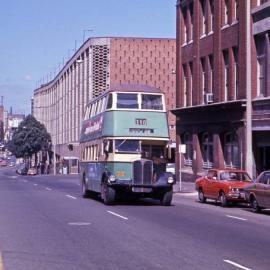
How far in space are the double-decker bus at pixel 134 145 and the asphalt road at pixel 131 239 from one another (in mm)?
1827

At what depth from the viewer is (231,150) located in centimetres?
4153

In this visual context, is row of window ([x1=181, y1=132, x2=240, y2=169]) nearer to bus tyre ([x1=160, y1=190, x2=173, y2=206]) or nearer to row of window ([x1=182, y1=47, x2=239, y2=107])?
row of window ([x1=182, y1=47, x2=239, y2=107])

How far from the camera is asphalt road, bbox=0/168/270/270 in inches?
482

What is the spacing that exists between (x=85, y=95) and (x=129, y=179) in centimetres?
6214

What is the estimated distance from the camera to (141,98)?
1098 inches

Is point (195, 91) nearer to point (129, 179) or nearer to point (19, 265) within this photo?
point (129, 179)

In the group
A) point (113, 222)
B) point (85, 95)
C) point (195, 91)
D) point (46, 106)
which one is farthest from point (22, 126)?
point (113, 222)

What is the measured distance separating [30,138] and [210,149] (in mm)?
74024

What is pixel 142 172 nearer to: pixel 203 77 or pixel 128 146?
pixel 128 146

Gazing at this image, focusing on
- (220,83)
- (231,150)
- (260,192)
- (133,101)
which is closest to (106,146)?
(133,101)

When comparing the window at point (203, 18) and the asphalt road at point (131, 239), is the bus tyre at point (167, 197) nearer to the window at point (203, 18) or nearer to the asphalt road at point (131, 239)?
the asphalt road at point (131, 239)

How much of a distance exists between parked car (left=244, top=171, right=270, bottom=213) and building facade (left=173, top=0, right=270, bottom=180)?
30.8ft

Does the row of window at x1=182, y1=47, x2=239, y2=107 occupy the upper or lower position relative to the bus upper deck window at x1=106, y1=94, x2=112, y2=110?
upper

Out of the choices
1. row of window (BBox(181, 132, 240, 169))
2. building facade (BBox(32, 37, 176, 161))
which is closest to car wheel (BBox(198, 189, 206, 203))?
row of window (BBox(181, 132, 240, 169))
